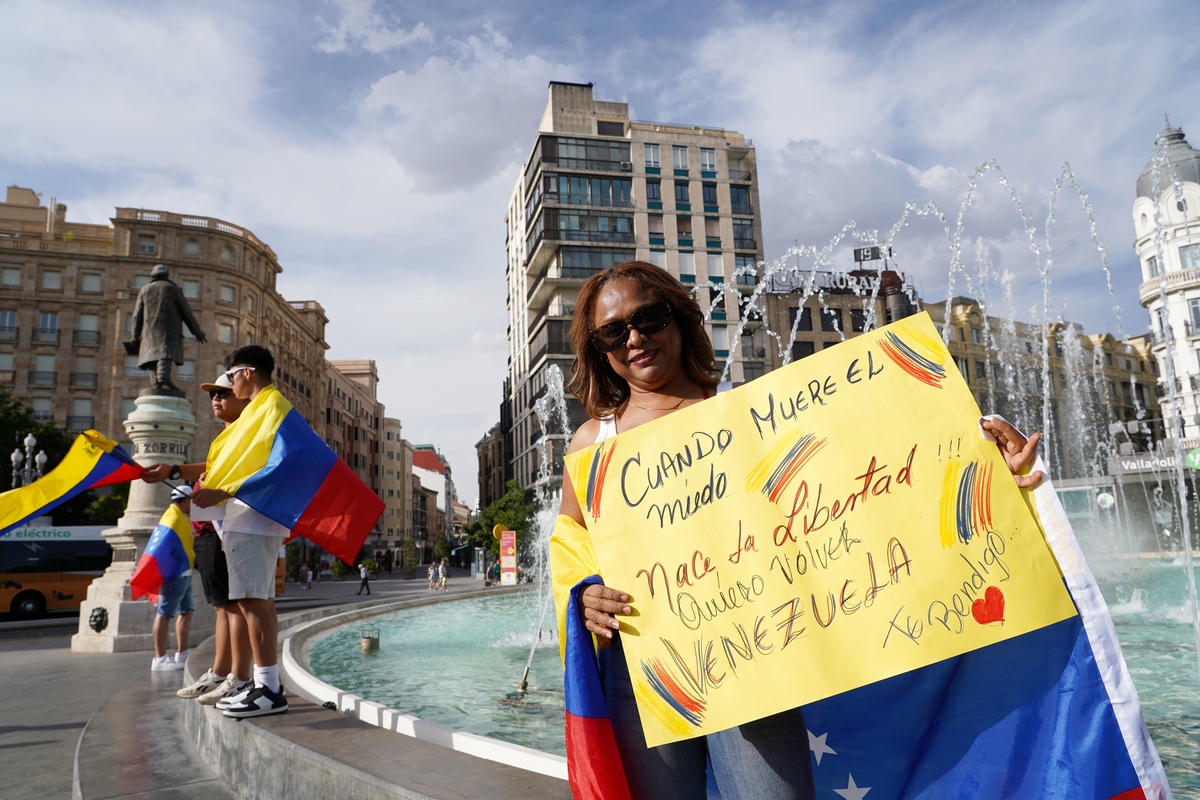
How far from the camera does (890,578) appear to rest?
5.23 feet

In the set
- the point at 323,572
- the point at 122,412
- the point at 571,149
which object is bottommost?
the point at 323,572

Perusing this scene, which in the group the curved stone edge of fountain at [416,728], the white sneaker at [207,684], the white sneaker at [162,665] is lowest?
the white sneaker at [162,665]

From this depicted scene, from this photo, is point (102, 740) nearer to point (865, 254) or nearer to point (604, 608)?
point (604, 608)

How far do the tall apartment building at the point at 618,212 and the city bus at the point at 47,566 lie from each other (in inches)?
1050

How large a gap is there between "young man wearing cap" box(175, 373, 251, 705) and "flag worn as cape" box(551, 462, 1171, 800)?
2.76 metres

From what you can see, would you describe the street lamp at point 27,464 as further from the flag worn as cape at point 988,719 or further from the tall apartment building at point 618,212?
the tall apartment building at point 618,212

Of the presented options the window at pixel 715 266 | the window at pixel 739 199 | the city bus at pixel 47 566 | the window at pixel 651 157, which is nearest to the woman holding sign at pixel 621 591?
the city bus at pixel 47 566

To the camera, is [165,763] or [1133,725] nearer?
[1133,725]

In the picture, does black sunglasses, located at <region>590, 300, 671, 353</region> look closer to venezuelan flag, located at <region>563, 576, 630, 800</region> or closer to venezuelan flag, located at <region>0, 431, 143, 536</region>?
venezuelan flag, located at <region>563, 576, 630, 800</region>

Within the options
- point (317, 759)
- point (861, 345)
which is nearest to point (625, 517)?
point (861, 345)

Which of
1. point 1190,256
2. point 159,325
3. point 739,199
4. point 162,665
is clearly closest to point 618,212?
point 739,199

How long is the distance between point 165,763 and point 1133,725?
3.96 m

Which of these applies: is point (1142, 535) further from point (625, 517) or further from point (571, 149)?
point (625, 517)

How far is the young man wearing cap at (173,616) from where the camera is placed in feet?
22.9
